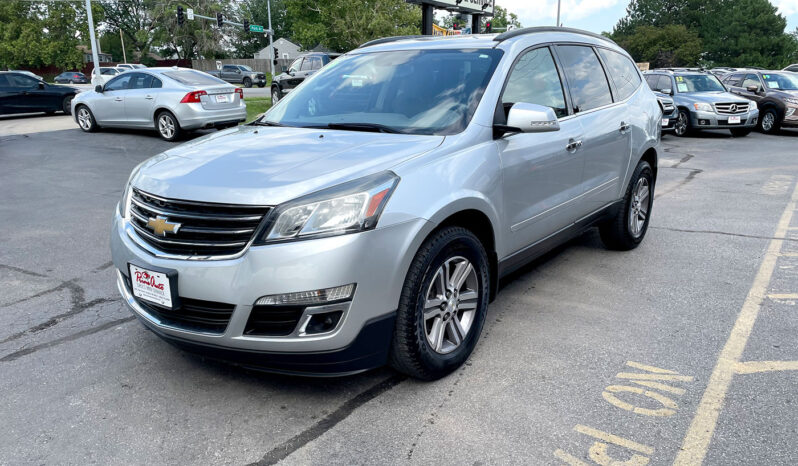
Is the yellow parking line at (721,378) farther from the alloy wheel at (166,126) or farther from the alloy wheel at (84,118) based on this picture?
the alloy wheel at (84,118)

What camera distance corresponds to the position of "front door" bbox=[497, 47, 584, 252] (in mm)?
3676

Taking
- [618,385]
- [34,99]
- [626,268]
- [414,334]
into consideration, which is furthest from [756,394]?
[34,99]

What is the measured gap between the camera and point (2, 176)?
895 cm

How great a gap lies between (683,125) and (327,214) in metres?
15.7

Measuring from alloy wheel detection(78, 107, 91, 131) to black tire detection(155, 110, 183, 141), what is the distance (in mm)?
2290

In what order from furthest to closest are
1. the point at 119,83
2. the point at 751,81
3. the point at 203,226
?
the point at 751,81
the point at 119,83
the point at 203,226

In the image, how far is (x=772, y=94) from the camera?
16906 millimetres

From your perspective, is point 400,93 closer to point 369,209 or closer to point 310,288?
point 369,209

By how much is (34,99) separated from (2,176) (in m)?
10.4

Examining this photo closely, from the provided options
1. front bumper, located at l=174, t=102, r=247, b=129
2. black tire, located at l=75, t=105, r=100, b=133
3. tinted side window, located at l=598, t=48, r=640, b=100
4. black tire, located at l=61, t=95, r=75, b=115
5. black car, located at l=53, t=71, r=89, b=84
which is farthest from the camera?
black car, located at l=53, t=71, r=89, b=84

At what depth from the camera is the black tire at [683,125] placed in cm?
1582

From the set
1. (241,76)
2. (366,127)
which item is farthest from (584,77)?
(241,76)

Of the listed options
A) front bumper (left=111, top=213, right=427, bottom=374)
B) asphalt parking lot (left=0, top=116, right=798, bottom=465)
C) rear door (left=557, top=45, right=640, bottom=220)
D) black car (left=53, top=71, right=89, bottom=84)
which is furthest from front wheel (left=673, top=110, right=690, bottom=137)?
black car (left=53, top=71, right=89, bottom=84)

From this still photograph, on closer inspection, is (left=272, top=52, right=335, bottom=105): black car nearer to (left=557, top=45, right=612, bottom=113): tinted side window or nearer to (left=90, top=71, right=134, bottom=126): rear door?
(left=90, top=71, right=134, bottom=126): rear door
